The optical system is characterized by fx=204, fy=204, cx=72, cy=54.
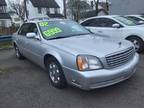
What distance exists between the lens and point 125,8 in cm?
1864

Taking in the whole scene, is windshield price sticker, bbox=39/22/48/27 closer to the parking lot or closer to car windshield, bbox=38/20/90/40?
car windshield, bbox=38/20/90/40

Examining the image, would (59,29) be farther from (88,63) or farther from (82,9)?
(82,9)

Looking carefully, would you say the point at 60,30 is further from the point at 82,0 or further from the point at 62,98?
the point at 82,0

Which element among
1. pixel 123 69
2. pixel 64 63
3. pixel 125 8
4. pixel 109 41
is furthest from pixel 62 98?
pixel 125 8

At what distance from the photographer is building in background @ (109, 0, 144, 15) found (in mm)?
17719

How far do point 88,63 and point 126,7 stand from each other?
16202 millimetres

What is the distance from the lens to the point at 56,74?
14.4ft

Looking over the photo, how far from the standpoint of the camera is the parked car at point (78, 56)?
3688 mm

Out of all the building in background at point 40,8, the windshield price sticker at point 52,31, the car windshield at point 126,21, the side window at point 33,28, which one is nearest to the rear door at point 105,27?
the car windshield at point 126,21

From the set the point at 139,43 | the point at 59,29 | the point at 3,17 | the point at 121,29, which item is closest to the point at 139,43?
the point at 139,43

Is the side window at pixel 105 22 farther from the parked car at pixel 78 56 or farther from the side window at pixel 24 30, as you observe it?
the side window at pixel 24 30

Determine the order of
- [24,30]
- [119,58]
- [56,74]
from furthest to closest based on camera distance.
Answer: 1. [24,30]
2. [56,74]
3. [119,58]

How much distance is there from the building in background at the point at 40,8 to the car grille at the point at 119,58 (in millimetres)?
41914

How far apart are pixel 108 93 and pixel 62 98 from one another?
918 mm
